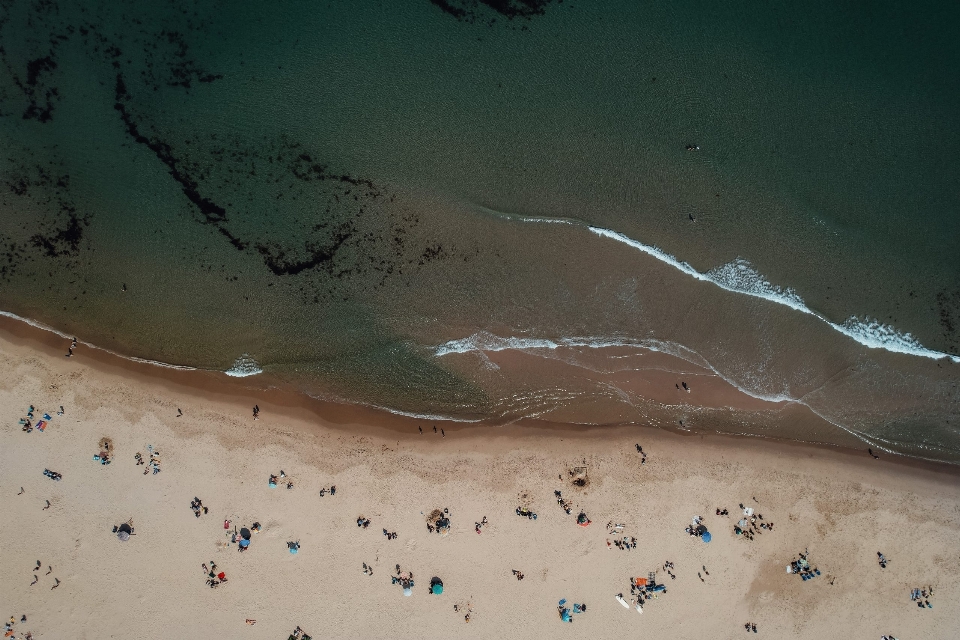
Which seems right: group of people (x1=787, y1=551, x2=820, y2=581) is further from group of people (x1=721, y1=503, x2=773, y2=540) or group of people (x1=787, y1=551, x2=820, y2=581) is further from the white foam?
the white foam

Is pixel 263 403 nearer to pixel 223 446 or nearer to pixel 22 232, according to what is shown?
pixel 223 446

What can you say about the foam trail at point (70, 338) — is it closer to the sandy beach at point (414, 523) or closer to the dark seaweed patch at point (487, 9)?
the sandy beach at point (414, 523)

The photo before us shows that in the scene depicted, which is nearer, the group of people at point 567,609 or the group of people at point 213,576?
the group of people at point 213,576

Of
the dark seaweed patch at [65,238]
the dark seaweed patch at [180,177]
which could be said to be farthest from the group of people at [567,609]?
the dark seaweed patch at [65,238]

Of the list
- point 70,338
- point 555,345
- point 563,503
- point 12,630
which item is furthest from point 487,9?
point 12,630

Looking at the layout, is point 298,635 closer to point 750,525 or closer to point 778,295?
point 750,525

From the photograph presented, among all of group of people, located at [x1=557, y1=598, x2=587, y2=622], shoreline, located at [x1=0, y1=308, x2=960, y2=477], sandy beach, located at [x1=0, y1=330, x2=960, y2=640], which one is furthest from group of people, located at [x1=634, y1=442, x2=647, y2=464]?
group of people, located at [x1=557, y1=598, x2=587, y2=622]
